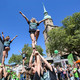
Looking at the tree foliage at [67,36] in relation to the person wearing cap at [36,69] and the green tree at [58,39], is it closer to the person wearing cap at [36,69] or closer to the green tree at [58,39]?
the green tree at [58,39]

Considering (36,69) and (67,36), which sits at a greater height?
(67,36)

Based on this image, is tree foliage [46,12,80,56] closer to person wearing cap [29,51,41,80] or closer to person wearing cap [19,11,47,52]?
person wearing cap [19,11,47,52]

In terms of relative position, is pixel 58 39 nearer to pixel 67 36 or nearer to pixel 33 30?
pixel 67 36

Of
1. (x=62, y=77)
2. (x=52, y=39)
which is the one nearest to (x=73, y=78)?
(x=62, y=77)

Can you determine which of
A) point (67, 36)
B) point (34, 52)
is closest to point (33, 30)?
point (34, 52)

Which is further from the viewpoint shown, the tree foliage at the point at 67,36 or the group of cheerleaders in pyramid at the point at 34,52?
the tree foliage at the point at 67,36

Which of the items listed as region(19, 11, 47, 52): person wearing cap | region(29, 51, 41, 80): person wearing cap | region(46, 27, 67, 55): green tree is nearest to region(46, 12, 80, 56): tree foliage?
region(46, 27, 67, 55): green tree

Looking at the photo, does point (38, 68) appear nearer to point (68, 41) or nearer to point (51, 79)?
point (51, 79)

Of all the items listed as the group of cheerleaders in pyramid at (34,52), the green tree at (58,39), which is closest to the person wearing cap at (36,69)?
the group of cheerleaders in pyramid at (34,52)

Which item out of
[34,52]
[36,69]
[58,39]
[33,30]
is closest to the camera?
[36,69]

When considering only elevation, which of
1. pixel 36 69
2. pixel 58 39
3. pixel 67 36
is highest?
pixel 67 36

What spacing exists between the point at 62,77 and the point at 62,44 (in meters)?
14.7

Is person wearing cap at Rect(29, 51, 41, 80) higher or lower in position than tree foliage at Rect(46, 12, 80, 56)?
lower

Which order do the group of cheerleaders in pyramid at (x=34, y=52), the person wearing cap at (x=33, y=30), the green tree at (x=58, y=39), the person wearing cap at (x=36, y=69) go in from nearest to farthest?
the person wearing cap at (x=36, y=69) → the group of cheerleaders in pyramid at (x=34, y=52) → the person wearing cap at (x=33, y=30) → the green tree at (x=58, y=39)
